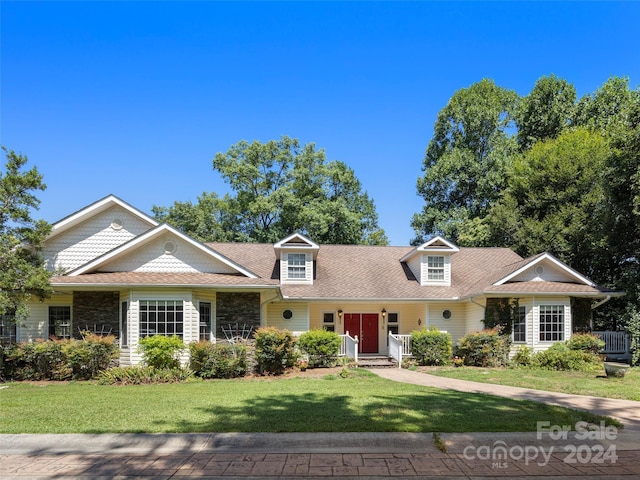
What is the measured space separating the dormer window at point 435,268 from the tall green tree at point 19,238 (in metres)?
14.6

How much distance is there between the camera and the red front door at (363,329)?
2128 cm

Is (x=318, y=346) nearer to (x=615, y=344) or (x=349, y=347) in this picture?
(x=349, y=347)

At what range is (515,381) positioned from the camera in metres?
13.2

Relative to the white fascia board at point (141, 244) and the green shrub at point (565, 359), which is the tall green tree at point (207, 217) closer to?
the white fascia board at point (141, 244)

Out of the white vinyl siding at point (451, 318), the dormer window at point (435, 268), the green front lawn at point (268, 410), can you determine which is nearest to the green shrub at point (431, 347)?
the white vinyl siding at point (451, 318)

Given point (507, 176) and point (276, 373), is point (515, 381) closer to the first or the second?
point (276, 373)

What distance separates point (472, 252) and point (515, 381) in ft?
37.4

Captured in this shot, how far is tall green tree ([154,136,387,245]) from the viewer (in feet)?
107

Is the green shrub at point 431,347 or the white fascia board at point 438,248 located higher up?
the white fascia board at point 438,248

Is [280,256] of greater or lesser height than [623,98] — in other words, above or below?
below

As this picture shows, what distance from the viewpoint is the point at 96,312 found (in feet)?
53.0

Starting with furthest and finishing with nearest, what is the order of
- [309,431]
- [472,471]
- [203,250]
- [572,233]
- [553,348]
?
[572,233] → [553,348] → [203,250] → [309,431] → [472,471]

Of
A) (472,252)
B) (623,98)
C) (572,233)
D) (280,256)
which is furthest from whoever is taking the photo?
(623,98)

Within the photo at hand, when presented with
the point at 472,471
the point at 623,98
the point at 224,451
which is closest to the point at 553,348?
the point at 472,471
